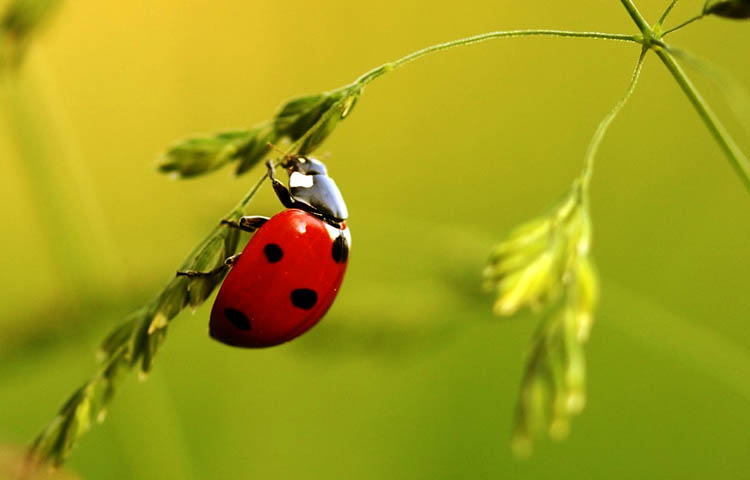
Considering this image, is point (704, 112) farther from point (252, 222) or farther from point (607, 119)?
point (252, 222)

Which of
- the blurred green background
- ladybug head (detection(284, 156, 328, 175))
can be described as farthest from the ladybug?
the blurred green background

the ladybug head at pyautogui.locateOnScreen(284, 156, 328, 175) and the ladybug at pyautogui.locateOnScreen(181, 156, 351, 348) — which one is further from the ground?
the ladybug head at pyautogui.locateOnScreen(284, 156, 328, 175)

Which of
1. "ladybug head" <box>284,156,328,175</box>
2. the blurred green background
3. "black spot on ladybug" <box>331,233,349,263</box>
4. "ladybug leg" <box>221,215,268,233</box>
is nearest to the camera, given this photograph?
"ladybug leg" <box>221,215,268,233</box>

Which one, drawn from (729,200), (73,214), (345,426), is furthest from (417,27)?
(73,214)

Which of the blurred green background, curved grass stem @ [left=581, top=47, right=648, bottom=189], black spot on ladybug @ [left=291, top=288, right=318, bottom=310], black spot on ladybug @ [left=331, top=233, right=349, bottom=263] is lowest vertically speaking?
curved grass stem @ [left=581, top=47, right=648, bottom=189]

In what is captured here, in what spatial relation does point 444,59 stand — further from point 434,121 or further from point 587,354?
point 587,354

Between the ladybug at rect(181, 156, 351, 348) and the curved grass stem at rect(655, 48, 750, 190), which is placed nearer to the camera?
the curved grass stem at rect(655, 48, 750, 190)

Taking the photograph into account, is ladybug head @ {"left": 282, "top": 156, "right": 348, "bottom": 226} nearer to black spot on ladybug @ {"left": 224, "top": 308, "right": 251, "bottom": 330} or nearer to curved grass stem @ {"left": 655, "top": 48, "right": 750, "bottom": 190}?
black spot on ladybug @ {"left": 224, "top": 308, "right": 251, "bottom": 330}

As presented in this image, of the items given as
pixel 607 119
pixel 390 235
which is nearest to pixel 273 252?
pixel 390 235
